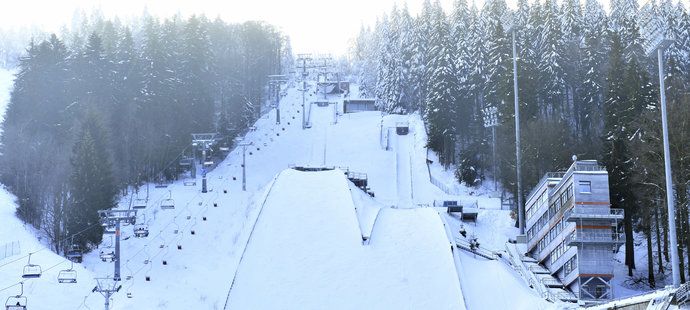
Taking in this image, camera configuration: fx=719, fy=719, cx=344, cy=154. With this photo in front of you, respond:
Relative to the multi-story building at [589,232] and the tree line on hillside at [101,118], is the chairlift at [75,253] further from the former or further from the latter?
the multi-story building at [589,232]

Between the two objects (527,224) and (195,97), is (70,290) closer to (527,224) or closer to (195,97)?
(527,224)

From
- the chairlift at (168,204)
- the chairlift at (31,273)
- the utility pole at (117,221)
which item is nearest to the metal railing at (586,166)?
the utility pole at (117,221)

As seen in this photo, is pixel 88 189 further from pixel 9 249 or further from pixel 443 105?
pixel 443 105

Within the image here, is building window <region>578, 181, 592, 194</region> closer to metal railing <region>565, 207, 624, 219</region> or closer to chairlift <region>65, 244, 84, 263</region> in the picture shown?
metal railing <region>565, 207, 624, 219</region>

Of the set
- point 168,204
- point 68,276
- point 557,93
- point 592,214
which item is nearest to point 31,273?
point 68,276

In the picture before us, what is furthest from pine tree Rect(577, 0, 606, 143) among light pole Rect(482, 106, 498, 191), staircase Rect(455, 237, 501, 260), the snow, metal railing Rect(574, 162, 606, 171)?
the snow

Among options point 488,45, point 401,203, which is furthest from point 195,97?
point 488,45
